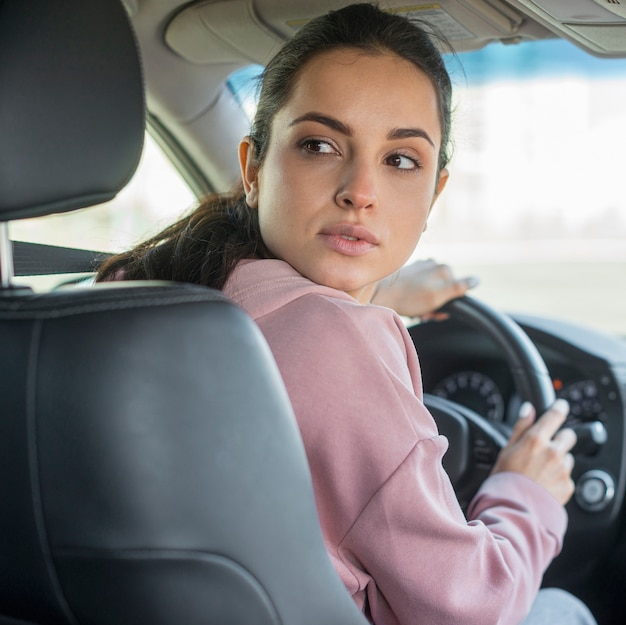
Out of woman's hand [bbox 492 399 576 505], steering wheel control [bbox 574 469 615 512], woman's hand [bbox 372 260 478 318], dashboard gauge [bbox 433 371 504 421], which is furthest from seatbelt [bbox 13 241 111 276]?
steering wheel control [bbox 574 469 615 512]

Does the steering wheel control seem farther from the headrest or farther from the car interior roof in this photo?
the headrest

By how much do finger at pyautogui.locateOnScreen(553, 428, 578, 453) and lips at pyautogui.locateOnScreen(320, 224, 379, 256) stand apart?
720mm

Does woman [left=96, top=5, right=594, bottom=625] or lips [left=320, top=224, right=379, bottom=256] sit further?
lips [left=320, top=224, right=379, bottom=256]

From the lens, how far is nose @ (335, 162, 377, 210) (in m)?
1.22

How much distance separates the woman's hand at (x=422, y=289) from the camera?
2051 mm

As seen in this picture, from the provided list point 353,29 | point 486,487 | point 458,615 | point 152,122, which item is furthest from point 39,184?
point 152,122

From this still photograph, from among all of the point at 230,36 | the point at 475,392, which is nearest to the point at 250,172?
the point at 230,36

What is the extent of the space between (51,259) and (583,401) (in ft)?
4.36

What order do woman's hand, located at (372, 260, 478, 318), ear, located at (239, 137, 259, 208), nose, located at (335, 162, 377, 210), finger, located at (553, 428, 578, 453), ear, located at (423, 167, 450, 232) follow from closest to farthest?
nose, located at (335, 162, 377, 210) → ear, located at (239, 137, 259, 208) → ear, located at (423, 167, 450, 232) → finger, located at (553, 428, 578, 453) → woman's hand, located at (372, 260, 478, 318)

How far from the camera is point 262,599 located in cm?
94

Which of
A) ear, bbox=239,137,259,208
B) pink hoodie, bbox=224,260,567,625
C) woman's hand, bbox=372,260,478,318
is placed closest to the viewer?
pink hoodie, bbox=224,260,567,625

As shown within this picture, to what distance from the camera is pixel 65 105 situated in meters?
0.98

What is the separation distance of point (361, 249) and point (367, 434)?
0.31m

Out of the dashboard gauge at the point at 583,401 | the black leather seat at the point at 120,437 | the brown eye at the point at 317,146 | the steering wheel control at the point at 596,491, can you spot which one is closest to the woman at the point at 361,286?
the brown eye at the point at 317,146
